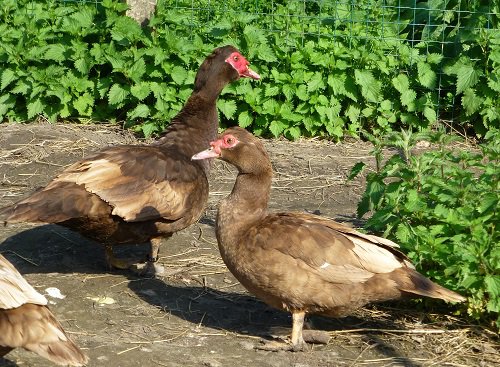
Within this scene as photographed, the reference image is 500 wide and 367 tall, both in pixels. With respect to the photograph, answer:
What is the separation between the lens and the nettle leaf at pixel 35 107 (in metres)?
9.35

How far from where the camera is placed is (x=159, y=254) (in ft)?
22.9

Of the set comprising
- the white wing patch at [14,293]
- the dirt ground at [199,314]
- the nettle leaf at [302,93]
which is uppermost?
the nettle leaf at [302,93]

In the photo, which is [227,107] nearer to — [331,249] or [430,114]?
[430,114]

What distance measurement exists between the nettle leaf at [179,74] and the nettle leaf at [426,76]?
7.56 ft

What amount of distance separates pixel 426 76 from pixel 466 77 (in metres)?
0.41


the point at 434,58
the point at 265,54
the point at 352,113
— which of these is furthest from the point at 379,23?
the point at 265,54

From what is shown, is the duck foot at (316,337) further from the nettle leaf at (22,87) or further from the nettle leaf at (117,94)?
the nettle leaf at (22,87)

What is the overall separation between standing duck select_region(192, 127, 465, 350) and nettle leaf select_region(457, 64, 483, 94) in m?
4.06

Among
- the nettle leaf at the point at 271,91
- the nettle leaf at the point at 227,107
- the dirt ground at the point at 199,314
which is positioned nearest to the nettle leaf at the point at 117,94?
the nettle leaf at the point at 227,107

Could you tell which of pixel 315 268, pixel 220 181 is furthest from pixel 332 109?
pixel 315 268

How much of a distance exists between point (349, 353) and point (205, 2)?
5.67 metres

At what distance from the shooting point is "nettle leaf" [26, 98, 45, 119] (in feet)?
30.7

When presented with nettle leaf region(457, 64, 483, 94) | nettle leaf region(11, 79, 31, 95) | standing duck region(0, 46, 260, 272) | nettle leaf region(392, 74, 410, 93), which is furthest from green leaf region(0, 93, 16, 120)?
nettle leaf region(457, 64, 483, 94)

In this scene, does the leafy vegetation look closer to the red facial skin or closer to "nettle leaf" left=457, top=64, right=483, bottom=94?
"nettle leaf" left=457, top=64, right=483, bottom=94
